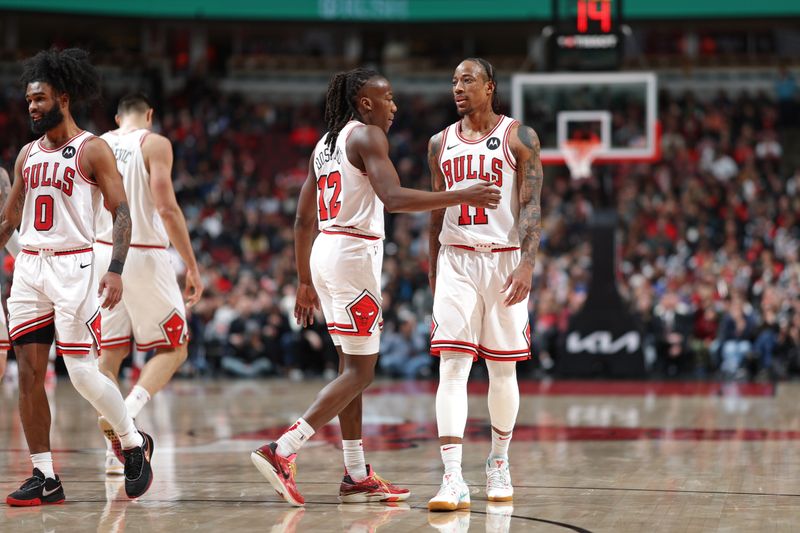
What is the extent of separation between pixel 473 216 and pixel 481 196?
13.9 inches

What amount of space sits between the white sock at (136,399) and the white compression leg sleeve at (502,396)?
2239mm

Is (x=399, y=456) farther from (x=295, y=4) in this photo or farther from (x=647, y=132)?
(x=295, y=4)

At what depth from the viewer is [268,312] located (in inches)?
659

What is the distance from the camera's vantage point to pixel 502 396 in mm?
5730

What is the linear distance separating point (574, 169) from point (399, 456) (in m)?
9.24

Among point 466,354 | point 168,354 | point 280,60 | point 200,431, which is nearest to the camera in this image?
point 466,354

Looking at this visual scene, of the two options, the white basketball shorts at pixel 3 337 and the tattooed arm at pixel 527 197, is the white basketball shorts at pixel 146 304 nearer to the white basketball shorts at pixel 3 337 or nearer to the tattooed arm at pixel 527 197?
the white basketball shorts at pixel 3 337

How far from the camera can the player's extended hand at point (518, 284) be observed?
216 inches

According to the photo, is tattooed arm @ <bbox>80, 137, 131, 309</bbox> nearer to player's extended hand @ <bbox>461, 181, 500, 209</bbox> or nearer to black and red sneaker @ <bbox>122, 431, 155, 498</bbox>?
black and red sneaker @ <bbox>122, 431, 155, 498</bbox>

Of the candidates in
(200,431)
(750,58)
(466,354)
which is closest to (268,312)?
(200,431)

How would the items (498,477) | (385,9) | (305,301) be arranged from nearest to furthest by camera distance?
(498,477) < (305,301) < (385,9)

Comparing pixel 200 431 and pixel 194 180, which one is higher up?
pixel 194 180

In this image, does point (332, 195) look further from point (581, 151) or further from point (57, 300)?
point (581, 151)

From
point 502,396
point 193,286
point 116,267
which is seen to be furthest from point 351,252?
point 193,286
